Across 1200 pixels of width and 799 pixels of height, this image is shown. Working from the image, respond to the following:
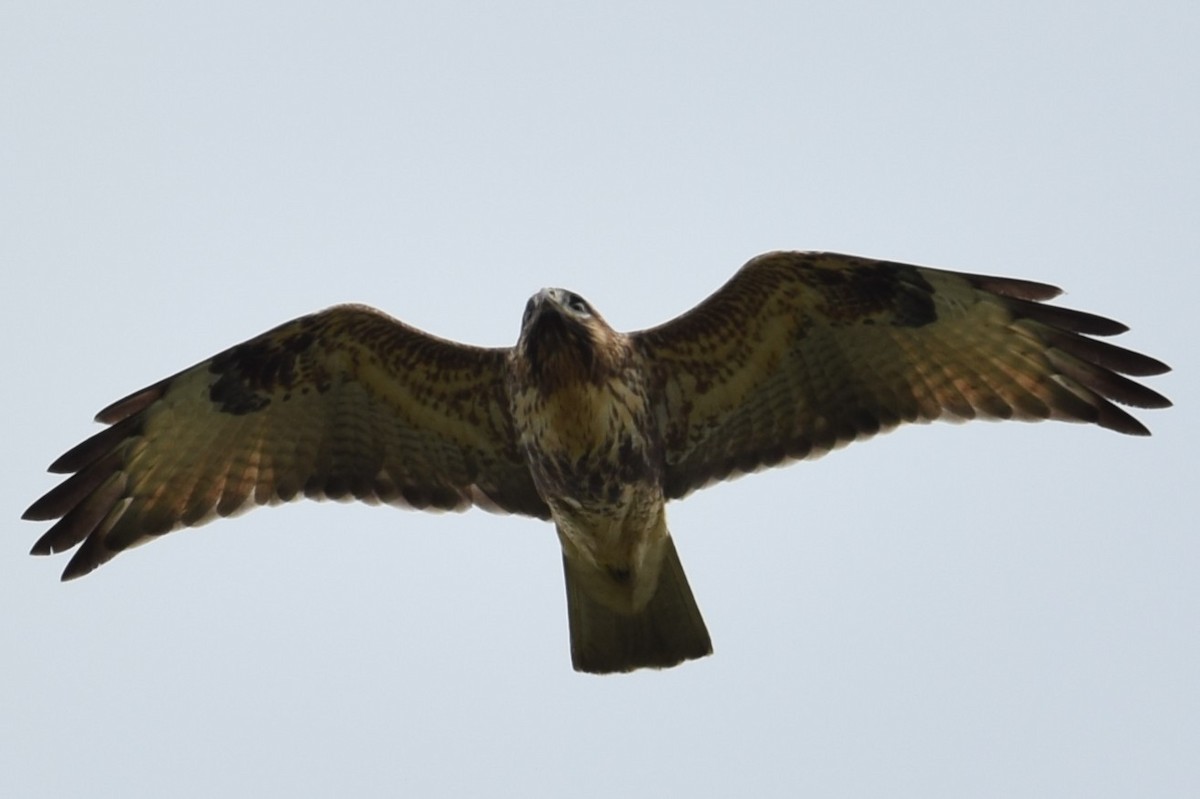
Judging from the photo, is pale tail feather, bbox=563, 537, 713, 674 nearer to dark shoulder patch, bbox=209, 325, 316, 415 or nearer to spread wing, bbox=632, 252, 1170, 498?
spread wing, bbox=632, 252, 1170, 498

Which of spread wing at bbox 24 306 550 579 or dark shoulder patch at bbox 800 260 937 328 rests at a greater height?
dark shoulder patch at bbox 800 260 937 328

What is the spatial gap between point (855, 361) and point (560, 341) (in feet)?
6.51

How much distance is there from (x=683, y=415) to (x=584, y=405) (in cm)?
107

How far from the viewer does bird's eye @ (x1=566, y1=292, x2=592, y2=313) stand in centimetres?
955

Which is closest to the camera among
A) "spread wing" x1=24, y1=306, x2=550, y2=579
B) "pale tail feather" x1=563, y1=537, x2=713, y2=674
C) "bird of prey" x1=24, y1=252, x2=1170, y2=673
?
"bird of prey" x1=24, y1=252, x2=1170, y2=673

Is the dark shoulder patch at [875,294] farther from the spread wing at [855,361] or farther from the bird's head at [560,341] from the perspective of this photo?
the bird's head at [560,341]

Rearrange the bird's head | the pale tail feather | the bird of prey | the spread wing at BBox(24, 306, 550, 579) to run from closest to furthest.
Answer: the bird's head → the bird of prey → the pale tail feather → the spread wing at BBox(24, 306, 550, 579)

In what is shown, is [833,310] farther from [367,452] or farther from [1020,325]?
[367,452]

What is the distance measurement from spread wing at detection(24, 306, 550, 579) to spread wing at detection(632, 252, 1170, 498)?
116 cm

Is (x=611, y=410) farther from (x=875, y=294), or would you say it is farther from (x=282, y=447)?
(x=282, y=447)

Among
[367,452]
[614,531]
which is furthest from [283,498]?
[614,531]

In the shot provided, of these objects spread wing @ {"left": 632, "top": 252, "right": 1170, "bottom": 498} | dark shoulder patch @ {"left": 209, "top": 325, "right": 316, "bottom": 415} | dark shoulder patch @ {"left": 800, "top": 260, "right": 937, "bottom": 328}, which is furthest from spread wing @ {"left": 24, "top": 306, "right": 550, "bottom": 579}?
dark shoulder patch @ {"left": 800, "top": 260, "right": 937, "bottom": 328}

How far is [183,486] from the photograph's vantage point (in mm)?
10469

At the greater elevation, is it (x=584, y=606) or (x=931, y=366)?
(x=931, y=366)
